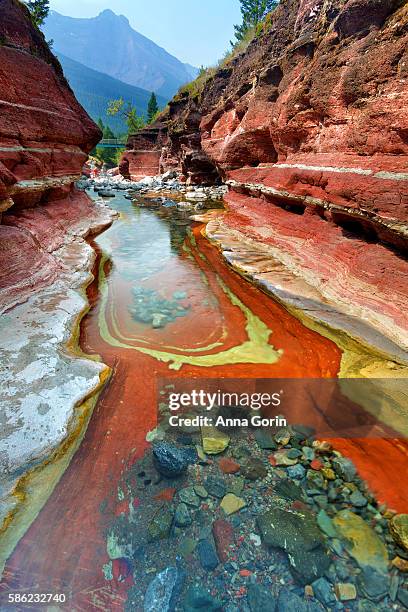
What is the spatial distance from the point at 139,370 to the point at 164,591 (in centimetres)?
328

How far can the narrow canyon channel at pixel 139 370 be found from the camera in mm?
2883

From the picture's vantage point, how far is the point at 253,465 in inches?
152

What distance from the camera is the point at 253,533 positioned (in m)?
3.15

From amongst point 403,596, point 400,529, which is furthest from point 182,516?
point 400,529

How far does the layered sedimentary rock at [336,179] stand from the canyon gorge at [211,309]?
0.06m

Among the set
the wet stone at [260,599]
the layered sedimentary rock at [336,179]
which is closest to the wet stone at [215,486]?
the wet stone at [260,599]

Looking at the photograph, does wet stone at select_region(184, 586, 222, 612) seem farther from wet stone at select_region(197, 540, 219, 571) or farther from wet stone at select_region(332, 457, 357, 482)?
wet stone at select_region(332, 457, 357, 482)

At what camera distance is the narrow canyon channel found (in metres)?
2.88

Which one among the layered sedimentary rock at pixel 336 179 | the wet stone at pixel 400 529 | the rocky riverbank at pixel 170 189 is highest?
the layered sedimentary rock at pixel 336 179

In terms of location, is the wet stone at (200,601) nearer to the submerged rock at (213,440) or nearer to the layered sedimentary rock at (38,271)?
the submerged rock at (213,440)

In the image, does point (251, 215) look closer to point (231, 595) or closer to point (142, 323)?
point (142, 323)

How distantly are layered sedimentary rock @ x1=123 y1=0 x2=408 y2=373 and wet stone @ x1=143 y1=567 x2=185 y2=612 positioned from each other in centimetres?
449

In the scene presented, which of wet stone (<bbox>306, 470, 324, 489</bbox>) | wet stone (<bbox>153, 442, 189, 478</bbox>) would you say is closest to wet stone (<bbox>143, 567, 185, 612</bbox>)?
wet stone (<bbox>153, 442, 189, 478</bbox>)

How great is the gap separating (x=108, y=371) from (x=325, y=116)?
10.3 metres
